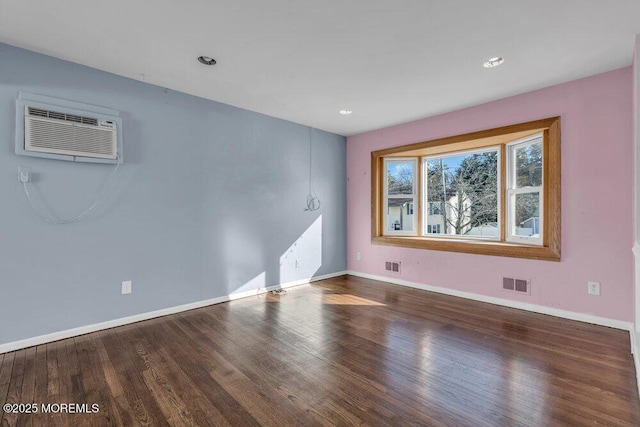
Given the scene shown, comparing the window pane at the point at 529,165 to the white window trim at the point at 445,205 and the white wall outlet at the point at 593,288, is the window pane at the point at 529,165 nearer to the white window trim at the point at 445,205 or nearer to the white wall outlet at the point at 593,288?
the white window trim at the point at 445,205

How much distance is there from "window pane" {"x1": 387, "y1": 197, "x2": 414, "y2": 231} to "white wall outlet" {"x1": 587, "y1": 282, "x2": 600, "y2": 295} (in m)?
2.30

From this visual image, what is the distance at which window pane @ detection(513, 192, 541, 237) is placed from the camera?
3580mm

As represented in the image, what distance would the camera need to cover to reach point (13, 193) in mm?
2453

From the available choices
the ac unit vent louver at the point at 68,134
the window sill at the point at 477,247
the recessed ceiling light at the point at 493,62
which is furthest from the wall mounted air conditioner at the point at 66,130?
the window sill at the point at 477,247

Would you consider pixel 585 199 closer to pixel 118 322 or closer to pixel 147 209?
pixel 147 209

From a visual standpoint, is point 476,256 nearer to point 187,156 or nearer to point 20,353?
point 187,156

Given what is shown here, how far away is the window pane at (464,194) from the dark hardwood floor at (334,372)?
147 cm

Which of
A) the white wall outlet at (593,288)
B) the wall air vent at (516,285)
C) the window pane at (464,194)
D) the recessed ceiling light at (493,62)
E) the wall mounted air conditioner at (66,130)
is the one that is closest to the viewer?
the wall mounted air conditioner at (66,130)

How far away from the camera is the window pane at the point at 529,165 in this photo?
3559 mm

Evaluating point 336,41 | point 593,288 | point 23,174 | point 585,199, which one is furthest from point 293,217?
point 593,288

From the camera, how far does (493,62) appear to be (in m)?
2.73

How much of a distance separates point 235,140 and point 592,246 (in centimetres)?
409

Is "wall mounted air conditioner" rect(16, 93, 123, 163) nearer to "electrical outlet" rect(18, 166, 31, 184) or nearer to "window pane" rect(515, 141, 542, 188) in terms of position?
"electrical outlet" rect(18, 166, 31, 184)

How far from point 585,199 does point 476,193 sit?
1.42 meters
